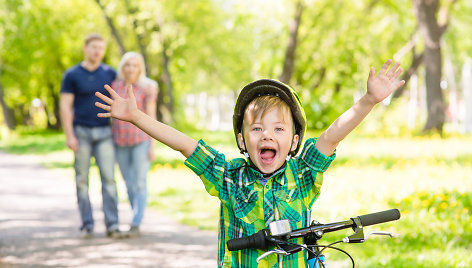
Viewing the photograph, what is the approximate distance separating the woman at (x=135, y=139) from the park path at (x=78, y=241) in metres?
0.45

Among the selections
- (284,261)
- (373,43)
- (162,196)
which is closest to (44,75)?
(373,43)

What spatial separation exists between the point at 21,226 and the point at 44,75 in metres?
33.7

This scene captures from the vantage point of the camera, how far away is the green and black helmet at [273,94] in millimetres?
2973

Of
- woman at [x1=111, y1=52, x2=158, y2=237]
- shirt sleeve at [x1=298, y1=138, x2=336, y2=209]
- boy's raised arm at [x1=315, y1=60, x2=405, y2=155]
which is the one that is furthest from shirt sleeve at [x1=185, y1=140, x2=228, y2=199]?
woman at [x1=111, y1=52, x2=158, y2=237]

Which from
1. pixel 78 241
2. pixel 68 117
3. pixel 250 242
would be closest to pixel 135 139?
pixel 68 117

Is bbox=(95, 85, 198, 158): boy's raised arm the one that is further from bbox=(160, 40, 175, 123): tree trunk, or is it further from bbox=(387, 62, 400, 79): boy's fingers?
bbox=(160, 40, 175, 123): tree trunk

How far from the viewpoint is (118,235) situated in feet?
23.1

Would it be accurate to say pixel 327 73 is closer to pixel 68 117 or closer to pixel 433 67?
pixel 433 67

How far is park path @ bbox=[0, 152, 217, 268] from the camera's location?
5949 millimetres

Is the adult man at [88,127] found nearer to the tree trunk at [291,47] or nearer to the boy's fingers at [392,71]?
the boy's fingers at [392,71]

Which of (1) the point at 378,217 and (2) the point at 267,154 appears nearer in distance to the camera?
(1) the point at 378,217

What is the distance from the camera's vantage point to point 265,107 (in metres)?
2.97

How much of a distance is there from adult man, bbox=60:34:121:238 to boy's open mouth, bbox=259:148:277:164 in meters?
4.24

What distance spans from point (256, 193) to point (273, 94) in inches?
19.1
